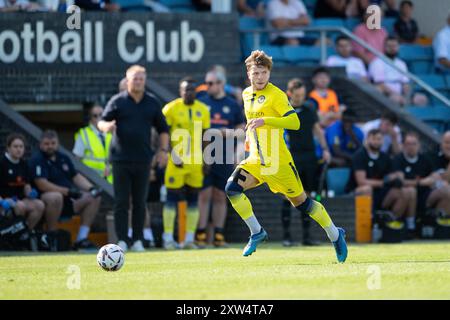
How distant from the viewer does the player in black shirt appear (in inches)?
648

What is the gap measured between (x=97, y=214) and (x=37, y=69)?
3.12 m

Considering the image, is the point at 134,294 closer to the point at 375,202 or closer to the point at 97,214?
the point at 97,214

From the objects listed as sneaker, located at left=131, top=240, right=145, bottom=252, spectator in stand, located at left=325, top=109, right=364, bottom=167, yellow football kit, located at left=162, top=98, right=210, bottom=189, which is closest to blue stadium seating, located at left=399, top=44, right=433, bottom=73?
spectator in stand, located at left=325, top=109, right=364, bottom=167

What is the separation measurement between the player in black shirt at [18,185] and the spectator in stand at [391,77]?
7.17 metres

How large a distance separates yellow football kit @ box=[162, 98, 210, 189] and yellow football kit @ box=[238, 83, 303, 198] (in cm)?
413

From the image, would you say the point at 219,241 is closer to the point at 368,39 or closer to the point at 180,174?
the point at 180,174

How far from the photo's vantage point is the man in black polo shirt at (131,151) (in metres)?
15.5

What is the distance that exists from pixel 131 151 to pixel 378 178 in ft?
15.7

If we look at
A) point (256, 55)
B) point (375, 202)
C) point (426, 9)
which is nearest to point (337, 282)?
point (256, 55)

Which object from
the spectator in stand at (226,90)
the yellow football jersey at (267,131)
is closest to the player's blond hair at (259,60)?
the yellow football jersey at (267,131)

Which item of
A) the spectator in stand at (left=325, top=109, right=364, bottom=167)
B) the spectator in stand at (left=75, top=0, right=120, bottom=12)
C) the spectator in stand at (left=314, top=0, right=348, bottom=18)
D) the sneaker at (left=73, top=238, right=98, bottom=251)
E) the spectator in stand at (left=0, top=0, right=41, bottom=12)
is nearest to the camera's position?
the sneaker at (left=73, top=238, right=98, bottom=251)

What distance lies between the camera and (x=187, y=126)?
1709 cm

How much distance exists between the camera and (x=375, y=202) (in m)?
18.5

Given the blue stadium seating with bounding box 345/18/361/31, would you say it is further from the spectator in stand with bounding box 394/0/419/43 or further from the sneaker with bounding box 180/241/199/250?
the sneaker with bounding box 180/241/199/250
